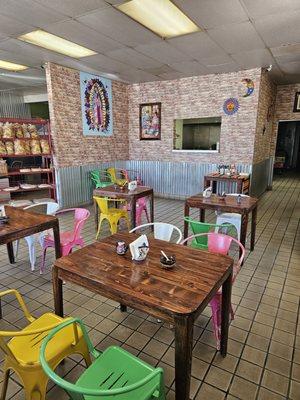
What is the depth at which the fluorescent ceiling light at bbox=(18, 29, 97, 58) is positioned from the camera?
424 cm

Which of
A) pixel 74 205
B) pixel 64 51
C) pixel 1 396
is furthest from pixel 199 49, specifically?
pixel 1 396

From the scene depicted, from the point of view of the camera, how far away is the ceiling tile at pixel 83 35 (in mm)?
3799

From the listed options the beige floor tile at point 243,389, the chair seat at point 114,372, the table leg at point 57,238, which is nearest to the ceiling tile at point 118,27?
the table leg at point 57,238

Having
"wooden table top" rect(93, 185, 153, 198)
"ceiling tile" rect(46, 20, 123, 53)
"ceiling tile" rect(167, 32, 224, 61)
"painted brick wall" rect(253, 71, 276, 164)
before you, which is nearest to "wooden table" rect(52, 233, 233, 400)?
"wooden table top" rect(93, 185, 153, 198)

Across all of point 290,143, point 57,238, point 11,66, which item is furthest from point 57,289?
point 290,143

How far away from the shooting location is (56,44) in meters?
4.65

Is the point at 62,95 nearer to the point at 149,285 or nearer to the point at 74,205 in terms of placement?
the point at 74,205

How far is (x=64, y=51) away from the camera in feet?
16.3

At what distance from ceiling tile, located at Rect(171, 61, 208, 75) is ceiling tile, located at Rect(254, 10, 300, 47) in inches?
64.5

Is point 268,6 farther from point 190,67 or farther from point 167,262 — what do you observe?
point 167,262

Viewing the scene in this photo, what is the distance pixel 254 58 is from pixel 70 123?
418 cm

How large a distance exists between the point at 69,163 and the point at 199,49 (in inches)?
147

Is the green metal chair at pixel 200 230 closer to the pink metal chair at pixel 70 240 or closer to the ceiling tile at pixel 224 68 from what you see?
the pink metal chair at pixel 70 240

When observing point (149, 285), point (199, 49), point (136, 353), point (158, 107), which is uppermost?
point (199, 49)
